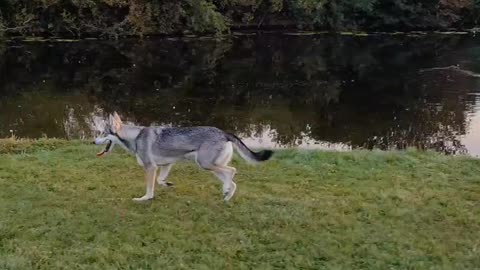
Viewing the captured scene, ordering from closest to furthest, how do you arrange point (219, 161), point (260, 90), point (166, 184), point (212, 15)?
point (219, 161) < point (166, 184) < point (260, 90) < point (212, 15)

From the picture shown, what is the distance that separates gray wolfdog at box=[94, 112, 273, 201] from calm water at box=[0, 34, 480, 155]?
23.9ft

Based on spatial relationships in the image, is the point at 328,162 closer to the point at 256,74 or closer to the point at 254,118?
the point at 254,118

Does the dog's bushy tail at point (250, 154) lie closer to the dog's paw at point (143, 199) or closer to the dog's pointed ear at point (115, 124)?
the dog's paw at point (143, 199)

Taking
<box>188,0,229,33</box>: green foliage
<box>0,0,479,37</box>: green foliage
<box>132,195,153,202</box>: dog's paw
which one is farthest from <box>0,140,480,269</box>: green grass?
<box>188,0,229,33</box>: green foliage

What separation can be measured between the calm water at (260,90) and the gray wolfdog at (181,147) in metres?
7.29

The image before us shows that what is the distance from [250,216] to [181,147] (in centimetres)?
141

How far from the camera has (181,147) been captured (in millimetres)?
8172

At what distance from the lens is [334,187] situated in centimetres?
896

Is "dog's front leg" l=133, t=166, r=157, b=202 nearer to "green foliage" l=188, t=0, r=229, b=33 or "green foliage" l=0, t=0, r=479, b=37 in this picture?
"green foliage" l=0, t=0, r=479, b=37

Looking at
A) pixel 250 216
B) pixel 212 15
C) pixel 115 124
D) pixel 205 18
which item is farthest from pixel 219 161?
pixel 212 15

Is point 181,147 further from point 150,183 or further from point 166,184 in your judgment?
point 166,184

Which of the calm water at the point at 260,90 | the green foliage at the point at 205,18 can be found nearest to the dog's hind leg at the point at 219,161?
the calm water at the point at 260,90

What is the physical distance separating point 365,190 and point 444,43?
3435 centimetres

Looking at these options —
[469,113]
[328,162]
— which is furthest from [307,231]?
[469,113]
